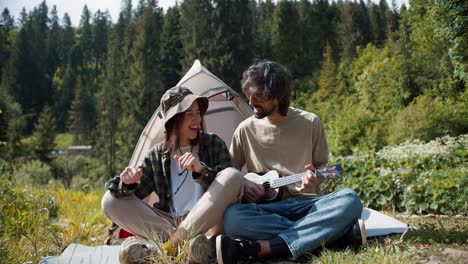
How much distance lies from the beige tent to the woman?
6.86ft

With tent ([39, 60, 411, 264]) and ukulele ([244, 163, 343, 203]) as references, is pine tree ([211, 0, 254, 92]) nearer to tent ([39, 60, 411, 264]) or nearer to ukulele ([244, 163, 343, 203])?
tent ([39, 60, 411, 264])

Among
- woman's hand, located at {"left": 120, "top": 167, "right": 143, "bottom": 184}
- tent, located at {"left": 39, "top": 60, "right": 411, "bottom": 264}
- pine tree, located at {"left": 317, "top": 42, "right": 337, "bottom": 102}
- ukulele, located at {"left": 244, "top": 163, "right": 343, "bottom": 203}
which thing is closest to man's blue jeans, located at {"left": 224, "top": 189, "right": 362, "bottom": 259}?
ukulele, located at {"left": 244, "top": 163, "right": 343, "bottom": 203}

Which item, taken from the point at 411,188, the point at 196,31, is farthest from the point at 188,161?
the point at 196,31

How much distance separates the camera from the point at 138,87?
30.8 m

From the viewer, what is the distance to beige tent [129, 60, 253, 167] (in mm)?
4992

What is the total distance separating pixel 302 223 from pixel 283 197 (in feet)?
1.23

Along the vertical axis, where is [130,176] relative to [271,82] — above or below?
below

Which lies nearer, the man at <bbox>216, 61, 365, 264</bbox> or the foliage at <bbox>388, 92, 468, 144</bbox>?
the man at <bbox>216, 61, 365, 264</bbox>

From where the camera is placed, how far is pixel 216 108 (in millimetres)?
5078

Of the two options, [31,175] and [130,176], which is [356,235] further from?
[31,175]

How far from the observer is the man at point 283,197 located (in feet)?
7.66

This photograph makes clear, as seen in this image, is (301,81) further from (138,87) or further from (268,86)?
(268,86)

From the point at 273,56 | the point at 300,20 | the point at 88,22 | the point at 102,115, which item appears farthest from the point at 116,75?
the point at 88,22

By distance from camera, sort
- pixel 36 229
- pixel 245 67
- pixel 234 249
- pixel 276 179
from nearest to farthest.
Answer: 1. pixel 234 249
2. pixel 276 179
3. pixel 36 229
4. pixel 245 67
